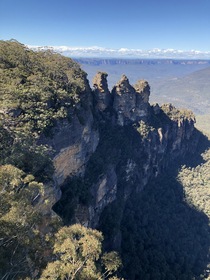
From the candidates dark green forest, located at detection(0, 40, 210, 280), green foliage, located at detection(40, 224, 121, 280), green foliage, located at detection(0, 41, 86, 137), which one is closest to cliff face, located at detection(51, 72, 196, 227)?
dark green forest, located at detection(0, 40, 210, 280)

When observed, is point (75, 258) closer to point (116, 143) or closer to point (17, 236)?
point (17, 236)

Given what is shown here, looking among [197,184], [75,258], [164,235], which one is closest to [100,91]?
[164,235]

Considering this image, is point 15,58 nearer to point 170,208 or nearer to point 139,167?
point 139,167

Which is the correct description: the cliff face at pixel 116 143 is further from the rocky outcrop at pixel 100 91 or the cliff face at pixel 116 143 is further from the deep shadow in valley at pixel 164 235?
the deep shadow in valley at pixel 164 235

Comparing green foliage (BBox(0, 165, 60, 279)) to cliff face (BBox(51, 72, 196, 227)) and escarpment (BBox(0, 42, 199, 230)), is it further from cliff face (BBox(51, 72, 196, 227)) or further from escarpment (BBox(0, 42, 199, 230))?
cliff face (BBox(51, 72, 196, 227))

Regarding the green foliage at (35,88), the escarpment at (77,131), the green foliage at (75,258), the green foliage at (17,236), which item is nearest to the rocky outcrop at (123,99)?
the escarpment at (77,131)

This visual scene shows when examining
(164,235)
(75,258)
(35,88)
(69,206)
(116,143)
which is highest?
(35,88)
